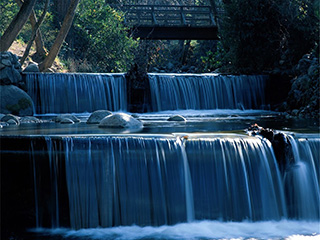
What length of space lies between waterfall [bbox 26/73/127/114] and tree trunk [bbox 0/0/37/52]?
Answer: 5.21 feet

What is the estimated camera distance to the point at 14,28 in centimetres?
1866

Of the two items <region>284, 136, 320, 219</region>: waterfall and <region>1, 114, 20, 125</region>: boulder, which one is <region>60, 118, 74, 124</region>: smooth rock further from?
<region>284, 136, 320, 219</region>: waterfall

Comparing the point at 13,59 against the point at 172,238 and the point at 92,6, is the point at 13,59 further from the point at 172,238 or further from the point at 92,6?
the point at 172,238

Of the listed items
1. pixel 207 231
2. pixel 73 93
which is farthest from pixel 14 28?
pixel 207 231

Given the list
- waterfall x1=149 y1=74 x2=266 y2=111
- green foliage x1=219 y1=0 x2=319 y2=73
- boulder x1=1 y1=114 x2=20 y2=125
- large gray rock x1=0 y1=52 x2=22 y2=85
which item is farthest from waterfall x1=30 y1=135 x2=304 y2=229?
green foliage x1=219 y1=0 x2=319 y2=73

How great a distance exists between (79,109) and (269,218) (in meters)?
10.0

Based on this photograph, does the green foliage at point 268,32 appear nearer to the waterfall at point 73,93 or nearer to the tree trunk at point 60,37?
the waterfall at point 73,93

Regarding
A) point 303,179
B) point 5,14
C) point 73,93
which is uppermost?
point 5,14

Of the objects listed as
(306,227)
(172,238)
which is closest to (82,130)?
(172,238)

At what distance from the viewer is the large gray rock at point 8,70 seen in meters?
17.0

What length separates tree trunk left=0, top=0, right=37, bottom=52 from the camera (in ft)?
60.8

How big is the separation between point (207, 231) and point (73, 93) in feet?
34.1

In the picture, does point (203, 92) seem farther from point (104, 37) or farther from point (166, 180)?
point (166, 180)

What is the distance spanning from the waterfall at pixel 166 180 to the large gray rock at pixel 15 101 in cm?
765
